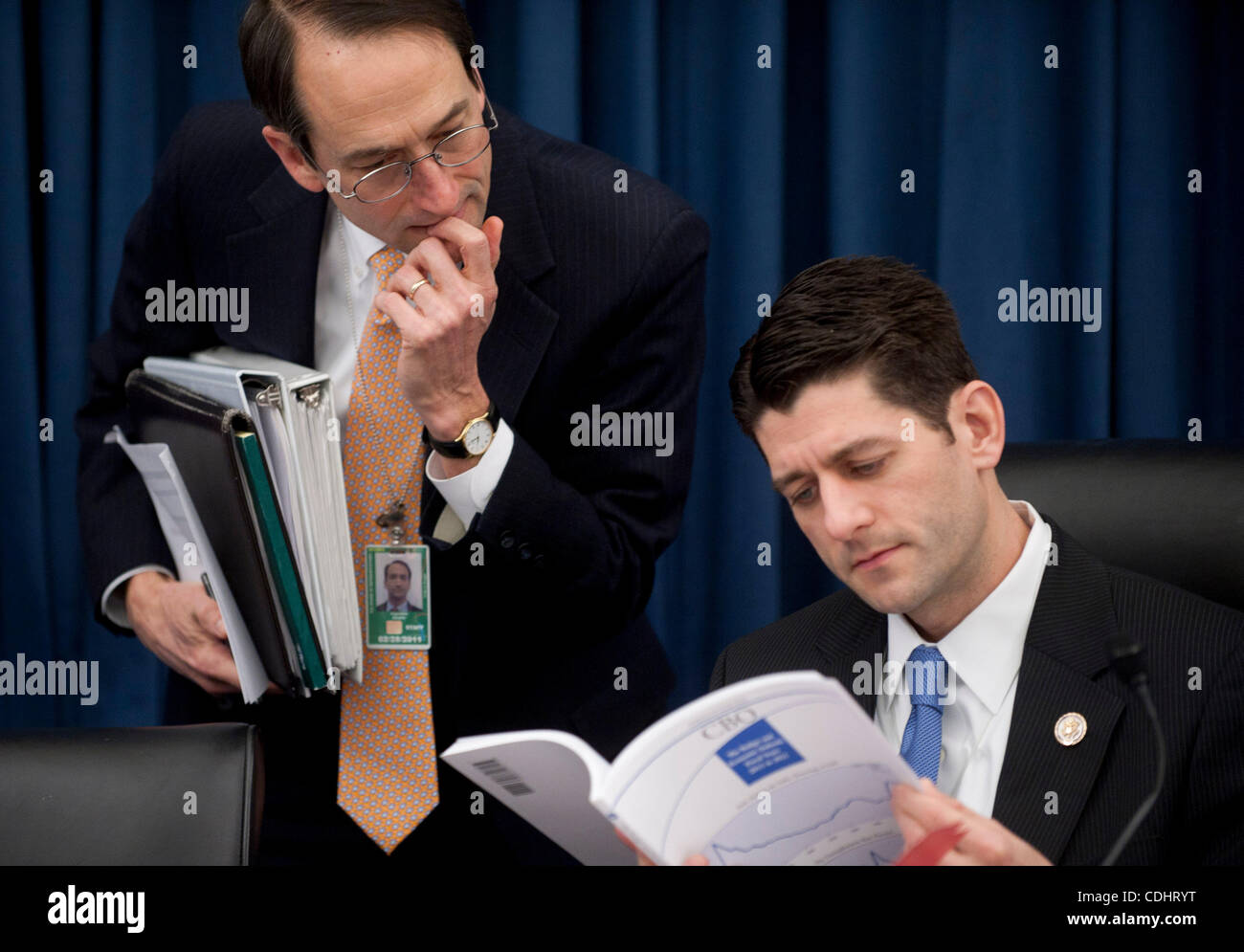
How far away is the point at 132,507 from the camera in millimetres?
1855

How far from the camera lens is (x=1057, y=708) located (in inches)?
54.8

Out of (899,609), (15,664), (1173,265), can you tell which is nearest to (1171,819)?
(899,609)

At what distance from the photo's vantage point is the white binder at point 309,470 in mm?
1522

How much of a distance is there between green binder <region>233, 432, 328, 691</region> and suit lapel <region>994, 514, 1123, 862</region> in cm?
77

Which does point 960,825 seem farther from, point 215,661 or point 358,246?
point 358,246

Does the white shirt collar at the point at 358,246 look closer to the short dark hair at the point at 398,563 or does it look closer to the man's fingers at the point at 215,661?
the short dark hair at the point at 398,563

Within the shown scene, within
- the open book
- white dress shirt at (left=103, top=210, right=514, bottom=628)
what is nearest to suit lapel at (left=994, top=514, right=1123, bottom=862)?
the open book

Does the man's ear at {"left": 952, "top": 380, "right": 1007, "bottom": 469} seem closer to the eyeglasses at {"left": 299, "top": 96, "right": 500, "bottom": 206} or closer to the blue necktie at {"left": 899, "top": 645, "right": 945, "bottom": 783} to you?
the blue necktie at {"left": 899, "top": 645, "right": 945, "bottom": 783}

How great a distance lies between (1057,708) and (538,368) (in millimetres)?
759

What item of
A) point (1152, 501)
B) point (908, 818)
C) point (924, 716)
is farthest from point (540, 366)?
point (908, 818)

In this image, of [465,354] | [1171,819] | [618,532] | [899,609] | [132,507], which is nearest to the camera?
[1171,819]

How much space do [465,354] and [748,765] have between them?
703 mm
